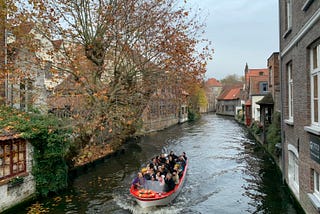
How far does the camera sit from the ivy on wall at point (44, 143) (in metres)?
10.8

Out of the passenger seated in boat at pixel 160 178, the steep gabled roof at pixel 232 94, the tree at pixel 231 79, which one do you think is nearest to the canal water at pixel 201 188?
the passenger seated in boat at pixel 160 178

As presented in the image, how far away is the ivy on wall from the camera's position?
35.3ft

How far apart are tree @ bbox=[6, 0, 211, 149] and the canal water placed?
2.75 metres

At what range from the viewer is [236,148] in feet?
76.1

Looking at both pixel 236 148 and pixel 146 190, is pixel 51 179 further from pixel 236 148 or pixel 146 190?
pixel 236 148

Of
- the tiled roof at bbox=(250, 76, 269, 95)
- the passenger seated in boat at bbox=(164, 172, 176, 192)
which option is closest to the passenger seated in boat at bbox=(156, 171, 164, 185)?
the passenger seated in boat at bbox=(164, 172, 176, 192)

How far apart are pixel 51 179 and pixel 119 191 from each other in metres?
2.94

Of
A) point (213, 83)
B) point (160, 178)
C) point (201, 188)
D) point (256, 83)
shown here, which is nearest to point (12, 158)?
point (160, 178)

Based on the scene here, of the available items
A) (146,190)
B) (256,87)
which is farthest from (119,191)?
(256,87)

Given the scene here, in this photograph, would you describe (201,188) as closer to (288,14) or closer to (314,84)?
(314,84)

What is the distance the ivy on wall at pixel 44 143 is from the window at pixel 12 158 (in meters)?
0.42

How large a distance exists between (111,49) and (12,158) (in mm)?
7820

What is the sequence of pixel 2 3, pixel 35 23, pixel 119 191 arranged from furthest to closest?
pixel 35 23 < pixel 119 191 < pixel 2 3

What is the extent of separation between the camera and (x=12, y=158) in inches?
401
